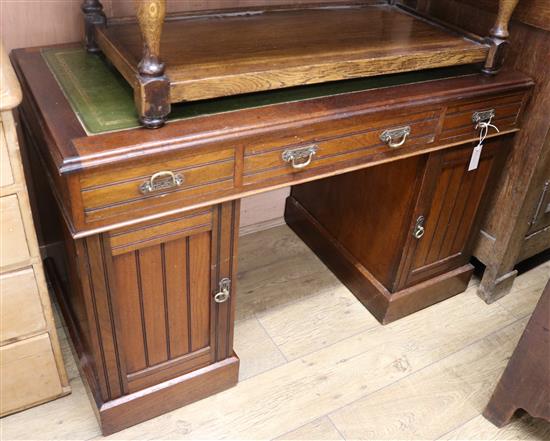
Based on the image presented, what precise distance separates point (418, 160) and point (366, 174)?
25 cm

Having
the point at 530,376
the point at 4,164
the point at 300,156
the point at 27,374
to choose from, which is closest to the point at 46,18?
the point at 4,164

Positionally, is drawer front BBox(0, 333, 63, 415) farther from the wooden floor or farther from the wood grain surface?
the wood grain surface

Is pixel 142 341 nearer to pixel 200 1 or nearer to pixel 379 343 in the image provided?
pixel 379 343

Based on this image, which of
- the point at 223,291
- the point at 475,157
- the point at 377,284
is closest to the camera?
the point at 223,291

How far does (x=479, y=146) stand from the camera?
1.63 m

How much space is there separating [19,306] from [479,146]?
1.32m

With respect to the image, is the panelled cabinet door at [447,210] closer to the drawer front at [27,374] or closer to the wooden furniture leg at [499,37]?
the wooden furniture leg at [499,37]

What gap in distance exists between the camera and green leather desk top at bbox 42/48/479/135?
117 cm

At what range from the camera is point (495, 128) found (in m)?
1.61

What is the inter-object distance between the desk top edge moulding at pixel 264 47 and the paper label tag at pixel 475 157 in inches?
8.7

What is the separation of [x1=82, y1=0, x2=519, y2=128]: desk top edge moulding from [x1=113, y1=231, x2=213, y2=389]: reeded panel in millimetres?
325

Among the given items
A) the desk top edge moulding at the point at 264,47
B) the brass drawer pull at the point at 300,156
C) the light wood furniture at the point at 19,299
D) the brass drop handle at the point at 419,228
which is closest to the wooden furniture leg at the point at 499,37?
the desk top edge moulding at the point at 264,47

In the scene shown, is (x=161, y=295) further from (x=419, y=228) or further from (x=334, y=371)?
(x=419, y=228)

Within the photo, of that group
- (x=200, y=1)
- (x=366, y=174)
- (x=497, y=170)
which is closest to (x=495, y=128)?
(x=497, y=170)
